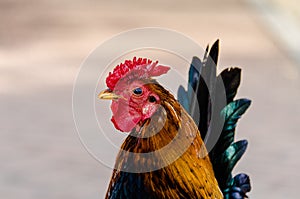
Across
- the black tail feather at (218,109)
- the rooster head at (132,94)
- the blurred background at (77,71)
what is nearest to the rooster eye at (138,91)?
the rooster head at (132,94)

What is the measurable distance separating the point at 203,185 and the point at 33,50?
3.07 m

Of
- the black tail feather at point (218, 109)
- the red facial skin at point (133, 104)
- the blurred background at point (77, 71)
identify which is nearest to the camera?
the red facial skin at point (133, 104)

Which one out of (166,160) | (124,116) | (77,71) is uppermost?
(77,71)

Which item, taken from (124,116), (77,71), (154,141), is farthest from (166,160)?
(77,71)

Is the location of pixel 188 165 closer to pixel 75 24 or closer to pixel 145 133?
pixel 145 133

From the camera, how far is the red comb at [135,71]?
2303 millimetres

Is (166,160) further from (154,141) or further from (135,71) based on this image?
(135,71)

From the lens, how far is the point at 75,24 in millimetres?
5574

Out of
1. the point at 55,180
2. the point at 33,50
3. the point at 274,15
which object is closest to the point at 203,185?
the point at 55,180

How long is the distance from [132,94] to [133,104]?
28mm

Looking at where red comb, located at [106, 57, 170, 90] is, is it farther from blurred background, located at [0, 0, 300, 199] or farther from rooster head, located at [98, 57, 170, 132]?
blurred background, located at [0, 0, 300, 199]

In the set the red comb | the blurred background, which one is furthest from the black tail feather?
the blurred background

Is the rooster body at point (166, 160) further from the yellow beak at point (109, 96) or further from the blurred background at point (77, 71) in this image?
the blurred background at point (77, 71)

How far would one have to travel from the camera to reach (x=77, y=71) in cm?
489
